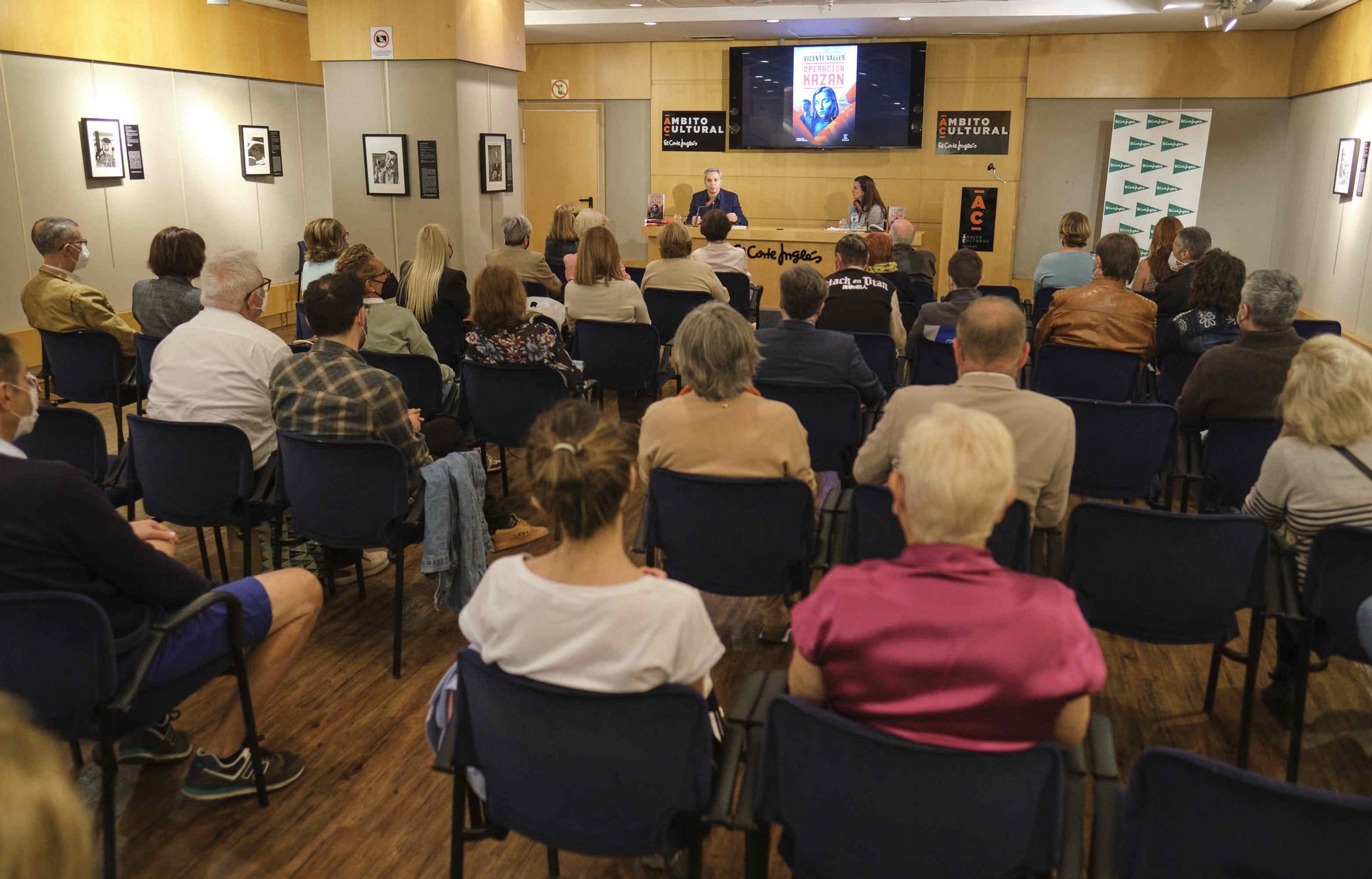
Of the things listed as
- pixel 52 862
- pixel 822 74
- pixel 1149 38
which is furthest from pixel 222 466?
pixel 1149 38

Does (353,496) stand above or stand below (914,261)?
below

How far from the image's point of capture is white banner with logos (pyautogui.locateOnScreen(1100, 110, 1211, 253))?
11070 millimetres

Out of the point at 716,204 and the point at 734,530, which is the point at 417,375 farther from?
the point at 716,204

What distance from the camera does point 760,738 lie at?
2057mm

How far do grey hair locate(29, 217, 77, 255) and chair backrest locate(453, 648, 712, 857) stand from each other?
208 inches

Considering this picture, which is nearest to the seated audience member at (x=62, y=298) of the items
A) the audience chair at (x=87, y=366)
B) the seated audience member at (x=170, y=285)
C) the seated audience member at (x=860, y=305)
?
the audience chair at (x=87, y=366)

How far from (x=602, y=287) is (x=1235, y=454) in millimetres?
3627

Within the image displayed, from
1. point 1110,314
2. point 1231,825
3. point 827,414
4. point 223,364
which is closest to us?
point 1231,825

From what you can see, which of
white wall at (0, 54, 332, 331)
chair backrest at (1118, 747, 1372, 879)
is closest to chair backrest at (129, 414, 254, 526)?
chair backrest at (1118, 747, 1372, 879)

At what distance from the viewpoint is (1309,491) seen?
9.73 ft

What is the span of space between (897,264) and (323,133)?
24.4 feet

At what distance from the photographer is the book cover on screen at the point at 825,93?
12.1 meters

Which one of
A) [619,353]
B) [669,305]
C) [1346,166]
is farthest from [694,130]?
[619,353]

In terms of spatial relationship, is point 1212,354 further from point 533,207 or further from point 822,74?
point 533,207
